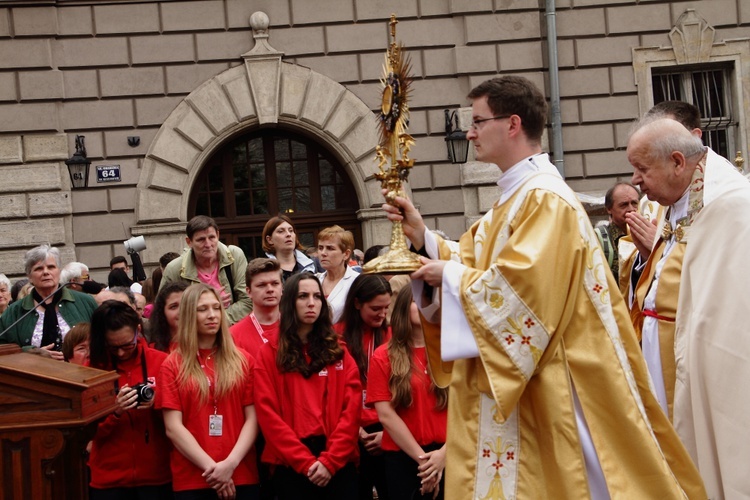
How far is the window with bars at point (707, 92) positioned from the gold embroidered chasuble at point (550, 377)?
11.0m

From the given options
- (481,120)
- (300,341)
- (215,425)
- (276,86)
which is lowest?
(215,425)

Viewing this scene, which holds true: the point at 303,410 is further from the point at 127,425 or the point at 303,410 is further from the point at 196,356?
the point at 127,425

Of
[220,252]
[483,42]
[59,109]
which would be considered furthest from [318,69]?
[220,252]

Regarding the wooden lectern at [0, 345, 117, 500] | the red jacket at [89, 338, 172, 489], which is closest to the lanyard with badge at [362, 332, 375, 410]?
the red jacket at [89, 338, 172, 489]

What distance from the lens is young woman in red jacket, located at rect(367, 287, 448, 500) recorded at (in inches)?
223

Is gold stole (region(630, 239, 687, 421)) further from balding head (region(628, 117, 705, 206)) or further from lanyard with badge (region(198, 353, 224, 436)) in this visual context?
lanyard with badge (region(198, 353, 224, 436))

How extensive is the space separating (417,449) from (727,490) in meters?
1.65

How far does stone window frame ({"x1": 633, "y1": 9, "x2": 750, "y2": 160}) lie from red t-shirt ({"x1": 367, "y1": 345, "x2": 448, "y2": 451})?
9.20 m

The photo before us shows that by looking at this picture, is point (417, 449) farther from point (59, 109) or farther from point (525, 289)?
point (59, 109)

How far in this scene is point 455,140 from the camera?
1312 cm

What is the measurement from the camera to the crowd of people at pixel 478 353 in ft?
12.7

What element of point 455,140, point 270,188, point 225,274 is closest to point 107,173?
point 270,188

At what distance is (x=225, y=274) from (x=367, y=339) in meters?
1.68

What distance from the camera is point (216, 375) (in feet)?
18.5
